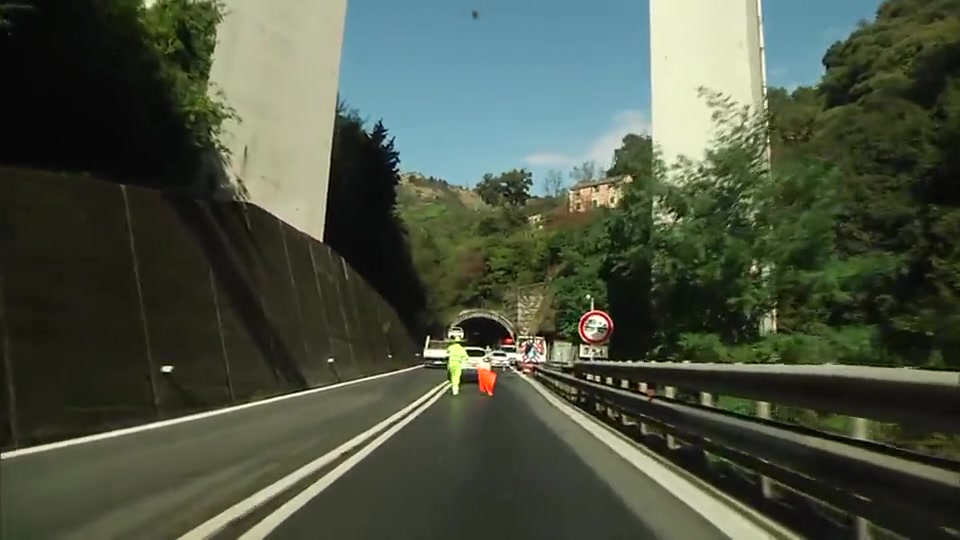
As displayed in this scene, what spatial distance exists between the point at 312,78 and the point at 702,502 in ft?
89.7

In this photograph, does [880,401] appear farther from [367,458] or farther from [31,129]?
[31,129]

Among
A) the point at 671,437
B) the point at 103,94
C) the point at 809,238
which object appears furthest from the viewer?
the point at 809,238

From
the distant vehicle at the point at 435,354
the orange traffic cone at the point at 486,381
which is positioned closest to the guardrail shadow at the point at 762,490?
the orange traffic cone at the point at 486,381

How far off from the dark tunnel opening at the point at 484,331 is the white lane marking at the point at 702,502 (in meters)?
120

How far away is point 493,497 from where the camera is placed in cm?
1159

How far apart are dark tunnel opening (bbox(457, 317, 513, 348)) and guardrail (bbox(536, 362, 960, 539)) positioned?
124 metres

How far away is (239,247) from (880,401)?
16.2 m

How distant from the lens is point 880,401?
7637mm

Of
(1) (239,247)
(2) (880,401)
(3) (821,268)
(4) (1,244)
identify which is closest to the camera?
(2) (880,401)

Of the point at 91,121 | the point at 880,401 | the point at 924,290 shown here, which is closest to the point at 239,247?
the point at 91,121

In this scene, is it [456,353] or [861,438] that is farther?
[456,353]

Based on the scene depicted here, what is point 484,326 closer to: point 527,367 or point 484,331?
point 484,331

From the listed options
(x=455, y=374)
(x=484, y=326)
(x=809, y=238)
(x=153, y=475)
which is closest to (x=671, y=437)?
(x=153, y=475)

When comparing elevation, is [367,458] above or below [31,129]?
below
